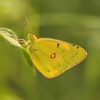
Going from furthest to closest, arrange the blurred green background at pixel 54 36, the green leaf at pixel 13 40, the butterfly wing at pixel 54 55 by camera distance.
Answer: the blurred green background at pixel 54 36
the butterfly wing at pixel 54 55
the green leaf at pixel 13 40

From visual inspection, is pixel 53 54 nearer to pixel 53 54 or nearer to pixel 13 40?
pixel 53 54

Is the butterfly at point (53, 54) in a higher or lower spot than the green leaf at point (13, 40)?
lower

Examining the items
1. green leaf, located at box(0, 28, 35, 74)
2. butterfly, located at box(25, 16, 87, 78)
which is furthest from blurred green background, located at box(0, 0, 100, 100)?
green leaf, located at box(0, 28, 35, 74)

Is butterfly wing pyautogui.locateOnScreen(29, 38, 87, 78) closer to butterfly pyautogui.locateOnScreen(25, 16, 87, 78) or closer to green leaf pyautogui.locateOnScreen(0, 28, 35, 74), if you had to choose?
butterfly pyautogui.locateOnScreen(25, 16, 87, 78)

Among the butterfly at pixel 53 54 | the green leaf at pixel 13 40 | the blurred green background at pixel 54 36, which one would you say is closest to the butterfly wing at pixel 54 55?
the butterfly at pixel 53 54

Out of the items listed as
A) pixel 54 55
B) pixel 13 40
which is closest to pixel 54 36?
pixel 54 55

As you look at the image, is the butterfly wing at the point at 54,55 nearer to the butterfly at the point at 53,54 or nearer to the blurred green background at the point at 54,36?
the butterfly at the point at 53,54
